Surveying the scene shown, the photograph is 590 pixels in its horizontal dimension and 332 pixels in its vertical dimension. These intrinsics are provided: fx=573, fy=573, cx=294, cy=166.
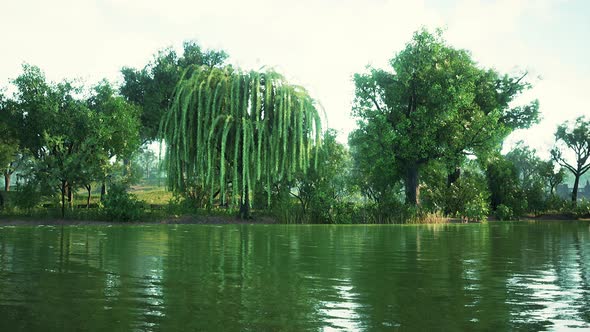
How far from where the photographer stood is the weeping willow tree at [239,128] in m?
31.3

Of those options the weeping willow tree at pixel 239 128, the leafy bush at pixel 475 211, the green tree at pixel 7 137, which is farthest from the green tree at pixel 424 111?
the green tree at pixel 7 137

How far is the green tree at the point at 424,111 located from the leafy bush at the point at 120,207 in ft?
58.1

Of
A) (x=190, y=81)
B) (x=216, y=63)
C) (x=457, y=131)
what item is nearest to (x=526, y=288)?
(x=190, y=81)

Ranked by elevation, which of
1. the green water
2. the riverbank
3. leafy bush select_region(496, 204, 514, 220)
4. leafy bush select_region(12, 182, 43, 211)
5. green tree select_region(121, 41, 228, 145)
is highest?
green tree select_region(121, 41, 228, 145)

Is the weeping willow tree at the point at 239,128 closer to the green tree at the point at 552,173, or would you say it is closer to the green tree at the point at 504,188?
the green tree at the point at 504,188

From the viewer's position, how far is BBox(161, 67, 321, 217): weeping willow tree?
103 ft

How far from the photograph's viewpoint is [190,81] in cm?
3281

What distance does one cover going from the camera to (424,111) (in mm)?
41562

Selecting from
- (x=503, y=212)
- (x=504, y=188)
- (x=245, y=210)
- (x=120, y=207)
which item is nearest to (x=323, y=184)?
(x=245, y=210)

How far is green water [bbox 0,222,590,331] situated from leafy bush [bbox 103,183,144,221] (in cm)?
2185

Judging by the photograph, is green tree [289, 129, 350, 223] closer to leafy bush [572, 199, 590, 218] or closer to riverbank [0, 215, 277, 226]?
riverbank [0, 215, 277, 226]

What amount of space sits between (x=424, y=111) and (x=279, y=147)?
14.2 m

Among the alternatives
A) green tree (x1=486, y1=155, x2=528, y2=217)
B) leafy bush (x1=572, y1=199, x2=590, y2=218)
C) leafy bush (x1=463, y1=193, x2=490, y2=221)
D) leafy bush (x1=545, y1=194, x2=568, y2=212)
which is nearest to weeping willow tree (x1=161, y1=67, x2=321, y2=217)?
leafy bush (x1=463, y1=193, x2=490, y2=221)

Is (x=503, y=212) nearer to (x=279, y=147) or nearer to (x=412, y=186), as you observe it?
(x=412, y=186)
